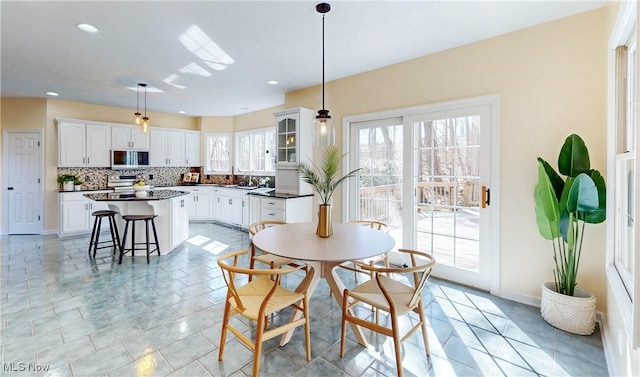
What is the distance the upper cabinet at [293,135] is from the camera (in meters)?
4.75

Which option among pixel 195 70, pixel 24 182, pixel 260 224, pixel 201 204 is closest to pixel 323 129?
pixel 260 224

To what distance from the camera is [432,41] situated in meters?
3.14

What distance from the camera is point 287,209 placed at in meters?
4.58

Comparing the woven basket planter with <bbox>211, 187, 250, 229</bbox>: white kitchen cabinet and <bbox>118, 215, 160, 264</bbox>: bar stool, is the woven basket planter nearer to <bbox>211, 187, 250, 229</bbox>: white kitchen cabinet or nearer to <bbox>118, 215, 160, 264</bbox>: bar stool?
<bbox>118, 215, 160, 264</bbox>: bar stool

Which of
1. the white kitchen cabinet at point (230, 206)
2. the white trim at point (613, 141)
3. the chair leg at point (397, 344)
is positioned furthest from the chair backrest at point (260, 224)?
the white kitchen cabinet at point (230, 206)

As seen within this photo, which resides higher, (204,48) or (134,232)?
(204,48)

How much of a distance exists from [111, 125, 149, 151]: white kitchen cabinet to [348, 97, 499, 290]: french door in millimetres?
5407

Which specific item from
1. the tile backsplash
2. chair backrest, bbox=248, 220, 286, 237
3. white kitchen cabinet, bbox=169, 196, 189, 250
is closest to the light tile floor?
chair backrest, bbox=248, 220, 286, 237

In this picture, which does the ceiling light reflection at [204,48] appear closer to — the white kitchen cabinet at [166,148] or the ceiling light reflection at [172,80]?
the ceiling light reflection at [172,80]

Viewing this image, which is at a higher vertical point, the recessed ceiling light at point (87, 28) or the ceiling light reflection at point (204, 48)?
the ceiling light reflection at point (204, 48)

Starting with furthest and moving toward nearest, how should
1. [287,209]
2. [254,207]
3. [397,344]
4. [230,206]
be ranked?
[230,206], [254,207], [287,209], [397,344]

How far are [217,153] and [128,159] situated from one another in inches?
79.3

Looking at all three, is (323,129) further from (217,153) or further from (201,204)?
(217,153)

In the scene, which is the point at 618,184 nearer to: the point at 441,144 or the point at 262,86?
the point at 441,144
